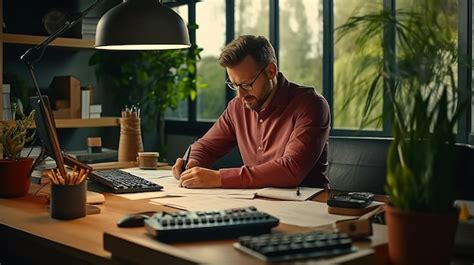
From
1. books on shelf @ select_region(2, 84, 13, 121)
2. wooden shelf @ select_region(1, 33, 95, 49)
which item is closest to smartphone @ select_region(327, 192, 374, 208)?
books on shelf @ select_region(2, 84, 13, 121)

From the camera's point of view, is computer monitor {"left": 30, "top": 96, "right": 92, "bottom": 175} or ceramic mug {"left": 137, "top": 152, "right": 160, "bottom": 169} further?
ceramic mug {"left": 137, "top": 152, "right": 160, "bottom": 169}

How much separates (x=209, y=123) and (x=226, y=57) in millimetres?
1961

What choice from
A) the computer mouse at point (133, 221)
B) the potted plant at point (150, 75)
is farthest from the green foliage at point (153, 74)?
the computer mouse at point (133, 221)

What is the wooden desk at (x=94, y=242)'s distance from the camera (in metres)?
1.16

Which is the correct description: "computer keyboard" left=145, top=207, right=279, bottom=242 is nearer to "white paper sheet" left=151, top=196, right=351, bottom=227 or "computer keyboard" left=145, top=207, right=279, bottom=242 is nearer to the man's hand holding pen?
"white paper sheet" left=151, top=196, right=351, bottom=227

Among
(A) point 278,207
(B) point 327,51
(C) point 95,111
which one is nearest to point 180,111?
(C) point 95,111

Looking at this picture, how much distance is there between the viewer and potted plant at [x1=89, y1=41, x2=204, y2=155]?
4.21 m

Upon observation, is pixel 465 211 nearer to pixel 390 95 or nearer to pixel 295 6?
pixel 390 95

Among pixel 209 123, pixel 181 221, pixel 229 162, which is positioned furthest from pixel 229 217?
pixel 209 123

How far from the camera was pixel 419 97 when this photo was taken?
115 centimetres

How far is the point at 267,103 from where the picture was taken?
2562 millimetres

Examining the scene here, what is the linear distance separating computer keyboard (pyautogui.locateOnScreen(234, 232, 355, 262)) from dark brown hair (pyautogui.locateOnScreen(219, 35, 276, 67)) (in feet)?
4.56

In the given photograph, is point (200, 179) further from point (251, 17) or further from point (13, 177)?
point (251, 17)

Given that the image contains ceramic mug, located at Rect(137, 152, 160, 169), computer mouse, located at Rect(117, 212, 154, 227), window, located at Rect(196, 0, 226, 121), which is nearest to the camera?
computer mouse, located at Rect(117, 212, 154, 227)
